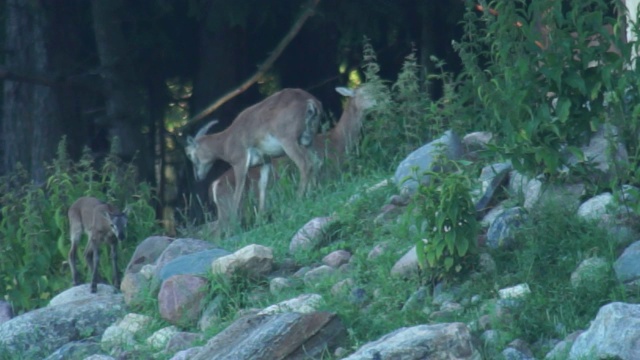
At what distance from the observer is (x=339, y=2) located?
49.6 feet

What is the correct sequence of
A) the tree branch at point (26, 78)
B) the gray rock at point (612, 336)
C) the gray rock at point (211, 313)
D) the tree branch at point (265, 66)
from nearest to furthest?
1. the gray rock at point (612, 336)
2. the gray rock at point (211, 313)
3. the tree branch at point (26, 78)
4. the tree branch at point (265, 66)

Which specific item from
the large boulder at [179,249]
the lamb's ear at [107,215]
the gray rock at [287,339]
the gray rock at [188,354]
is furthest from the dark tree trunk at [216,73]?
the gray rock at [287,339]

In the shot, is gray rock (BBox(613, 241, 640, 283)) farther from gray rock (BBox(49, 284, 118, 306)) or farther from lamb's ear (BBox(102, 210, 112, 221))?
lamb's ear (BBox(102, 210, 112, 221))

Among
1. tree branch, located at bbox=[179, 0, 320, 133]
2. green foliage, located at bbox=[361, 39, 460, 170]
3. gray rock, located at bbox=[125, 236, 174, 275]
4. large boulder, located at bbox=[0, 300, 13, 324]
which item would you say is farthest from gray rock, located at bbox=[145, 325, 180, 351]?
tree branch, located at bbox=[179, 0, 320, 133]

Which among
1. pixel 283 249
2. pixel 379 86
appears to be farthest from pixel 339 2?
pixel 283 249

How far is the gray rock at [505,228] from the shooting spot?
29.4 ft

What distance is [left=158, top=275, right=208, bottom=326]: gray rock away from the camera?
980cm

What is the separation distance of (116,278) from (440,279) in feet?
12.9

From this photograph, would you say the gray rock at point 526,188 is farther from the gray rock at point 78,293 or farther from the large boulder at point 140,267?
the gray rock at point 78,293

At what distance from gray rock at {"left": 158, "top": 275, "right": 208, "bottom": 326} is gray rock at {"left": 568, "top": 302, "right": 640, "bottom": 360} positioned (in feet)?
10.7

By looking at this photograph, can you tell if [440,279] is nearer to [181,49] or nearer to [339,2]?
[339,2]

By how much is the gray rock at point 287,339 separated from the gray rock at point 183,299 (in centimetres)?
135

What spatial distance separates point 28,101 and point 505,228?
25.9ft

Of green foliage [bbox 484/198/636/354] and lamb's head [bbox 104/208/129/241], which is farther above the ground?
green foliage [bbox 484/198/636/354]
